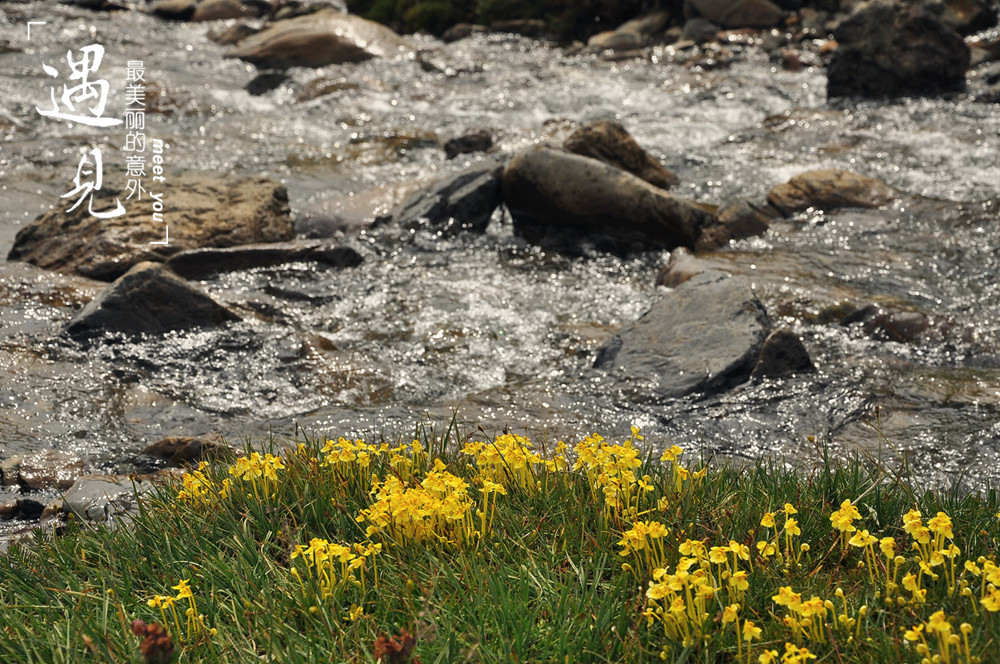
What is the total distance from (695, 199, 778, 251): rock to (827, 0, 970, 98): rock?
6227mm

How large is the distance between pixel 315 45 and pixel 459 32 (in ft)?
14.2

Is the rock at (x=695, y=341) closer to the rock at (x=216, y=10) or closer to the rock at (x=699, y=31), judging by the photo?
the rock at (x=699, y=31)

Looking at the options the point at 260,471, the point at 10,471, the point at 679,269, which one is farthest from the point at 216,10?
the point at 260,471

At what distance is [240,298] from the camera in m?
8.41

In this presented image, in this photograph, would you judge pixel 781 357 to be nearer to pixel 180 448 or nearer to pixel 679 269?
pixel 679 269

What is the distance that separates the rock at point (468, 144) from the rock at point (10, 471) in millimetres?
8273

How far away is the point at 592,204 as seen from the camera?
9977 mm

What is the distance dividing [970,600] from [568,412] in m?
3.74

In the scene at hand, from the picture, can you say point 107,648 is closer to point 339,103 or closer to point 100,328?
point 100,328

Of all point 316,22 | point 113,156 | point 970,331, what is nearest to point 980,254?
point 970,331

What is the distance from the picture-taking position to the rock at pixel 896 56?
1506cm

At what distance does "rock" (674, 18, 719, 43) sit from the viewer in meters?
19.9

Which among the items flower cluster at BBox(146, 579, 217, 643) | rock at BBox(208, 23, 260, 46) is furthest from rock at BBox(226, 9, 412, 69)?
flower cluster at BBox(146, 579, 217, 643)

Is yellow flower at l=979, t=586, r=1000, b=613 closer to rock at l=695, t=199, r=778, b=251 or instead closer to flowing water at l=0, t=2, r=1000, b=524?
flowing water at l=0, t=2, r=1000, b=524
